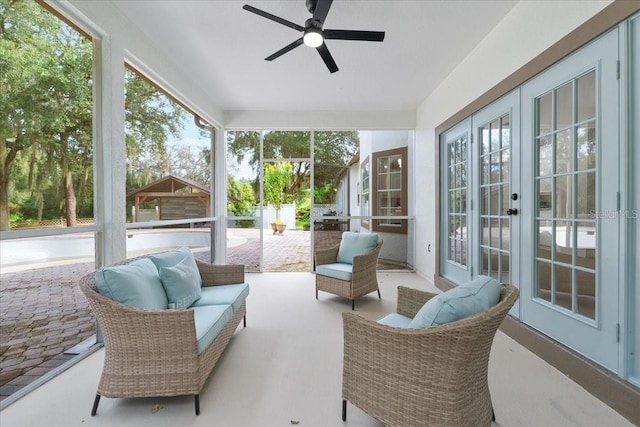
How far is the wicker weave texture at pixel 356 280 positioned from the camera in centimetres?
349

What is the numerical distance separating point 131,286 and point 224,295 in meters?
0.84

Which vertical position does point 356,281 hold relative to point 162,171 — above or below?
below

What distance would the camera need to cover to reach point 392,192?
559cm

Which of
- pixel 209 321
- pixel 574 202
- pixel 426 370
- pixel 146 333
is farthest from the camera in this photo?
pixel 574 202

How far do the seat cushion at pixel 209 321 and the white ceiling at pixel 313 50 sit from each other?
2.57m

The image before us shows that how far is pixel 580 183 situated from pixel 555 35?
1.15m

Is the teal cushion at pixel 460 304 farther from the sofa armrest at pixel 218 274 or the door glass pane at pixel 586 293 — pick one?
the sofa armrest at pixel 218 274

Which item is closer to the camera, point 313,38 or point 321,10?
point 321,10

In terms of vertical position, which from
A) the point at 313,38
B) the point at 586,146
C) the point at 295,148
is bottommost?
the point at 586,146

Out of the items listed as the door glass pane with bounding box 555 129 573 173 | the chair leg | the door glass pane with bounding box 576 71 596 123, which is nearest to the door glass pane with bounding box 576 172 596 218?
the door glass pane with bounding box 555 129 573 173

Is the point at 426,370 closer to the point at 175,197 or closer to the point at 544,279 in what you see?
the point at 544,279

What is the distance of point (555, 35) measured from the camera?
7.37 feet

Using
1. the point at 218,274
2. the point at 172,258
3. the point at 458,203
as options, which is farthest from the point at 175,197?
the point at 458,203

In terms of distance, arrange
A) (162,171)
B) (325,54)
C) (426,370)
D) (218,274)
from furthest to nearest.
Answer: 1. (162,171)
2. (218,274)
3. (325,54)
4. (426,370)
